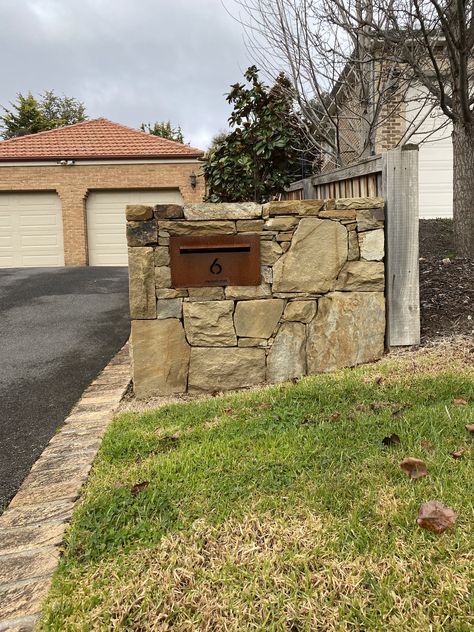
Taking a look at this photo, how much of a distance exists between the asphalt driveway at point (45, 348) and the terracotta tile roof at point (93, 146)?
5.51 metres

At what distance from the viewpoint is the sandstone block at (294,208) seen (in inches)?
154

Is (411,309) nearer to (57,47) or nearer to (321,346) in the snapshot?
(321,346)

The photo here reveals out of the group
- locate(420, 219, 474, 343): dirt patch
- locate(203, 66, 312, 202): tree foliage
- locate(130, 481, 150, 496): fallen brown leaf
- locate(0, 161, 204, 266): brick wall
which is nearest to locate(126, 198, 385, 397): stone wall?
locate(420, 219, 474, 343): dirt patch

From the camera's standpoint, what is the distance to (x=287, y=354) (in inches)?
160

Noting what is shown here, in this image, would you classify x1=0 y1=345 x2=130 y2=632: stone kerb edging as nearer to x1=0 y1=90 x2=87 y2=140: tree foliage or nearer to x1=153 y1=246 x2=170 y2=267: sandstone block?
x1=153 y1=246 x2=170 y2=267: sandstone block

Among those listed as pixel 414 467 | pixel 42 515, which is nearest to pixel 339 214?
pixel 414 467

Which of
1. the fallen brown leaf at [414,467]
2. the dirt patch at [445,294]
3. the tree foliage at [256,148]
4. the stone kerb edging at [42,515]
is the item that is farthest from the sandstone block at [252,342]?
the tree foliage at [256,148]

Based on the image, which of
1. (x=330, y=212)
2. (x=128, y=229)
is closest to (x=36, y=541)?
(x=128, y=229)

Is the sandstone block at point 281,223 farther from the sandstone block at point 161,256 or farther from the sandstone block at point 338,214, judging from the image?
the sandstone block at point 161,256

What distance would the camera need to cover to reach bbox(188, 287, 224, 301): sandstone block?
13.0 ft

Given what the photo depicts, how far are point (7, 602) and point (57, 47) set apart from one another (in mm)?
29235

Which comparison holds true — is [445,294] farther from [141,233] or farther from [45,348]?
[45,348]

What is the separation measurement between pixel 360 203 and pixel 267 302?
1049 millimetres

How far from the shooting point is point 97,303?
7535 millimetres
